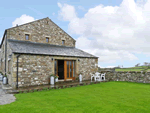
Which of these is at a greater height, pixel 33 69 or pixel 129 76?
pixel 33 69

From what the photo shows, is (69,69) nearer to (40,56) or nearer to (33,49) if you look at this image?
(40,56)

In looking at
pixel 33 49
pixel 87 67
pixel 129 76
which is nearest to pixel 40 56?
pixel 33 49

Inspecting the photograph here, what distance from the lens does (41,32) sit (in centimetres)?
1502

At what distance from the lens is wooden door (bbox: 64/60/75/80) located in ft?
41.4

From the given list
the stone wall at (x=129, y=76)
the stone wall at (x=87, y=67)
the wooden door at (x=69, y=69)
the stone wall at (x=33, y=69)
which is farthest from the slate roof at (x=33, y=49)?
the stone wall at (x=129, y=76)

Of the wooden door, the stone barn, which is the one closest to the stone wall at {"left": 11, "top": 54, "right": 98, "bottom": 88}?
the stone barn

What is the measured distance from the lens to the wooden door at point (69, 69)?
12.6 m

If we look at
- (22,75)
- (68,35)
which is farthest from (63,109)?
(68,35)

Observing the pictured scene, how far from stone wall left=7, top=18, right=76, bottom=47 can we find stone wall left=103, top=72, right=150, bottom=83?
6.91 m

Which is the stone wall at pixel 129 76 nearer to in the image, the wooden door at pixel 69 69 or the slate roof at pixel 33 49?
the slate roof at pixel 33 49

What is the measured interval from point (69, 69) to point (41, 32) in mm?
5949

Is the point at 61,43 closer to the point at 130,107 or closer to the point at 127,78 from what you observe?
the point at 127,78

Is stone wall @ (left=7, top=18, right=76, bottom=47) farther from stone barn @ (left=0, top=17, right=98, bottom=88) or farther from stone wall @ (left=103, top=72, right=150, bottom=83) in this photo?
stone wall @ (left=103, top=72, right=150, bottom=83)

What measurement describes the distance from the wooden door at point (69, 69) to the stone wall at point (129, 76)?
447 centimetres
